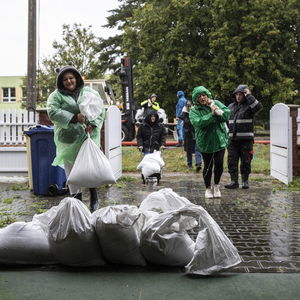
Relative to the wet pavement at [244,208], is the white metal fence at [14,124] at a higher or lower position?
higher

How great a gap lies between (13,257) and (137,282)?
1198 millimetres

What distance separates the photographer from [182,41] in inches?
1195

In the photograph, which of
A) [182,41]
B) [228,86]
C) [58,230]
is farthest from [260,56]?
[58,230]

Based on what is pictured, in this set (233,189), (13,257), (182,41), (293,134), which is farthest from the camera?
(182,41)

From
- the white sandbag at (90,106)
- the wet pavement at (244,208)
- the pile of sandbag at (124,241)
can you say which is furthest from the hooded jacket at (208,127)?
the pile of sandbag at (124,241)

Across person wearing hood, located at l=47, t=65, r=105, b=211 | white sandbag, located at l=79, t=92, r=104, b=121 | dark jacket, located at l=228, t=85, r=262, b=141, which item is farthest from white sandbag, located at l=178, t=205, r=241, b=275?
dark jacket, located at l=228, t=85, r=262, b=141

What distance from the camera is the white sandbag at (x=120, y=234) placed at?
396 centimetres

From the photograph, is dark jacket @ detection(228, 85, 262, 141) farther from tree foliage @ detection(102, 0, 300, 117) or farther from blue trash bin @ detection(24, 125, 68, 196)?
tree foliage @ detection(102, 0, 300, 117)

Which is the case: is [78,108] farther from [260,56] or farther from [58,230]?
[260,56]

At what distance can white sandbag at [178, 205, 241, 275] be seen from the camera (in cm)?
382

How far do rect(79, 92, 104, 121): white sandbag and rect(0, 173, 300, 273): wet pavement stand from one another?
1782mm

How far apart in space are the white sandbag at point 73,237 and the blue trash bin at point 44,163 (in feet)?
14.1

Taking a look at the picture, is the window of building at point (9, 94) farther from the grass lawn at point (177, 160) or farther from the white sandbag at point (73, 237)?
the white sandbag at point (73, 237)

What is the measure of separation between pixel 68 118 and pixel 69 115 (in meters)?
0.04
